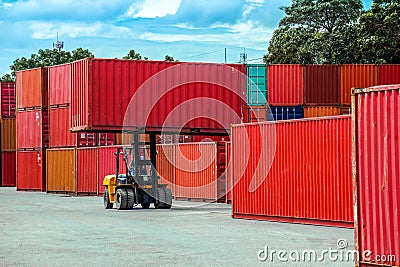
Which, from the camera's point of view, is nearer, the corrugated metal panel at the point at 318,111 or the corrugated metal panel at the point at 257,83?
the corrugated metal panel at the point at 257,83

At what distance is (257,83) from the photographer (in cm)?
4100

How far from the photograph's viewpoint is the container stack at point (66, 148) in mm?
44031

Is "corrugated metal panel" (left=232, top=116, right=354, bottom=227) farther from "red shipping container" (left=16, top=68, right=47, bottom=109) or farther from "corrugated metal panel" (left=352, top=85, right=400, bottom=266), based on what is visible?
"red shipping container" (left=16, top=68, right=47, bottom=109)

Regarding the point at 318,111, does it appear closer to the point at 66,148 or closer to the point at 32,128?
the point at 66,148

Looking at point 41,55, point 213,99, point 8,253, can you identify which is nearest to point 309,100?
point 213,99

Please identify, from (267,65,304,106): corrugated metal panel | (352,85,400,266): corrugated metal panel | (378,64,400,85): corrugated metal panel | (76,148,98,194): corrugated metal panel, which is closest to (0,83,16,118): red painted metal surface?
(76,148,98,194): corrugated metal panel

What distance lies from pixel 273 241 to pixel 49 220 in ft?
30.2

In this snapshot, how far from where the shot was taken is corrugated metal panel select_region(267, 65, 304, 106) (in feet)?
141

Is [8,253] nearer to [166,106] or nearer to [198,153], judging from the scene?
[166,106]

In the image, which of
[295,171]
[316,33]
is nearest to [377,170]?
[295,171]

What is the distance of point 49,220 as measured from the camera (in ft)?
80.3

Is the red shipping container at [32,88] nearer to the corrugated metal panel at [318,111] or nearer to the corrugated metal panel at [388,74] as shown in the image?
the corrugated metal panel at [318,111]

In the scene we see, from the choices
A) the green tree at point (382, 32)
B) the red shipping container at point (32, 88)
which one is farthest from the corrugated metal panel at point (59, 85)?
the green tree at point (382, 32)

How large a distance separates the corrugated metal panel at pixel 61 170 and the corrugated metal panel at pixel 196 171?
8681 millimetres
